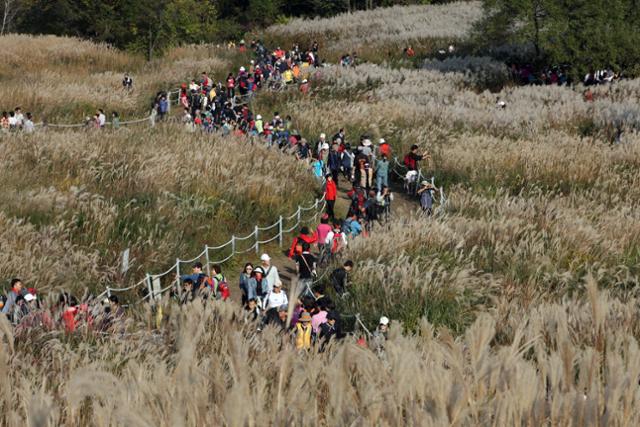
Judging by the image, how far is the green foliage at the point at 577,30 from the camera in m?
31.3

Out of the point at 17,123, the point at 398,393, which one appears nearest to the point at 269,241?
the point at 17,123

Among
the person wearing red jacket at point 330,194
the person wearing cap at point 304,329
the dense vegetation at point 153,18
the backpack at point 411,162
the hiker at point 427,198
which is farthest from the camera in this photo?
the dense vegetation at point 153,18

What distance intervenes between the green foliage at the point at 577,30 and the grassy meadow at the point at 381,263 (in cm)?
280

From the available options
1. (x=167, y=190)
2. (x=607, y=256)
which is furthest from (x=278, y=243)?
(x=607, y=256)

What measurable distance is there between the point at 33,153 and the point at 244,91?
Answer: 45.5ft

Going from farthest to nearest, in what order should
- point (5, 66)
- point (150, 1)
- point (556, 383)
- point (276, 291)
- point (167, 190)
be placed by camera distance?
1. point (150, 1)
2. point (5, 66)
3. point (167, 190)
4. point (276, 291)
5. point (556, 383)

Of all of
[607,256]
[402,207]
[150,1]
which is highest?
[150,1]

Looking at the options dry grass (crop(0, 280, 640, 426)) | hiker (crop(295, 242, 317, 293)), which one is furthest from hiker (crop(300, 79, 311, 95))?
dry grass (crop(0, 280, 640, 426))

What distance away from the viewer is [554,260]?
1208 cm

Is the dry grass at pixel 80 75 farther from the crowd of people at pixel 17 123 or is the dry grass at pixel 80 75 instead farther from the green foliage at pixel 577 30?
the green foliage at pixel 577 30

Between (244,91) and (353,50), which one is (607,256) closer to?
(244,91)

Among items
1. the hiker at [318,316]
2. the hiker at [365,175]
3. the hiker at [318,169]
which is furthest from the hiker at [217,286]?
the hiker at [318,169]

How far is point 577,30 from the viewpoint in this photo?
106 feet

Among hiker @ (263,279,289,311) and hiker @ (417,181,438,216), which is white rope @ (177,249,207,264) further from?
hiker @ (417,181,438,216)
